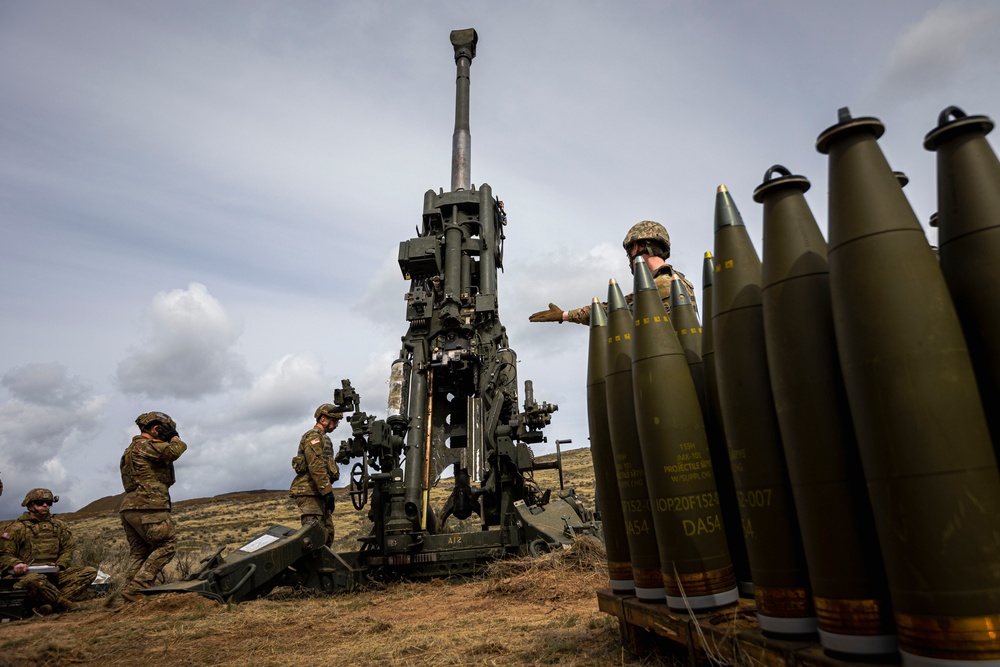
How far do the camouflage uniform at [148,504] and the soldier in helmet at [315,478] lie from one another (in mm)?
1860

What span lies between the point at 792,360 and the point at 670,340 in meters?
0.95

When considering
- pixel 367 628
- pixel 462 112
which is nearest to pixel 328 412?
pixel 367 628

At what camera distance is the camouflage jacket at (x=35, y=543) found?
8617 mm

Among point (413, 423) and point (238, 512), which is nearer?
point (413, 423)

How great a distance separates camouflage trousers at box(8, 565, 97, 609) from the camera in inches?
319

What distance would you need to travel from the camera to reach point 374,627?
5.60 meters

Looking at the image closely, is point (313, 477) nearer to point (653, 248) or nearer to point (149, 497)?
point (149, 497)

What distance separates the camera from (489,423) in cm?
1084

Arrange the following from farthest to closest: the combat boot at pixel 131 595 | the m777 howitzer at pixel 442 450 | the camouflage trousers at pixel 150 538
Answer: the m777 howitzer at pixel 442 450, the camouflage trousers at pixel 150 538, the combat boot at pixel 131 595

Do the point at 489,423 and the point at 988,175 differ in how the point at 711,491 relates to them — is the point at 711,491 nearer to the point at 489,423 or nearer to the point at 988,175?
the point at 988,175

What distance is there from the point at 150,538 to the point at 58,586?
205cm

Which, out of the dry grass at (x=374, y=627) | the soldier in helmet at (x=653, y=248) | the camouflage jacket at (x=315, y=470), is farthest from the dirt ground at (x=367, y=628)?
the soldier in helmet at (x=653, y=248)

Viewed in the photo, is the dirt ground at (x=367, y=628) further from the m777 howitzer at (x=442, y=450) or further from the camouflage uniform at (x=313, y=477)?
the camouflage uniform at (x=313, y=477)

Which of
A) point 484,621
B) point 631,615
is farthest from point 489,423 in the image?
point 631,615
